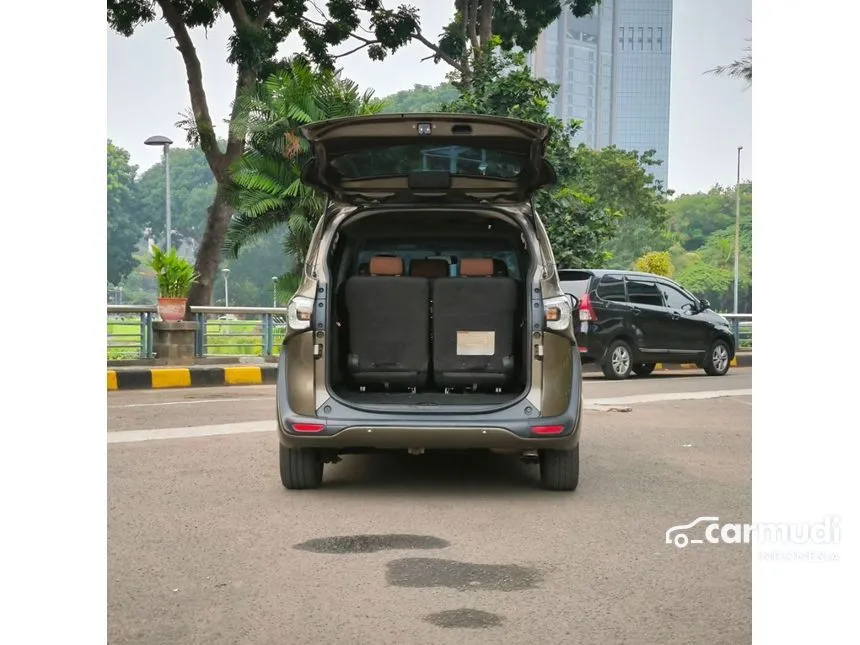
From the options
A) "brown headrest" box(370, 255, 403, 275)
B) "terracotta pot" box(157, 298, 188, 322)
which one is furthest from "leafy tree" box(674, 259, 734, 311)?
"brown headrest" box(370, 255, 403, 275)

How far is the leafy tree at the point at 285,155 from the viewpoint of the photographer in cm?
1791

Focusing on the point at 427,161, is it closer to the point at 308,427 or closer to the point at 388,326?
the point at 388,326

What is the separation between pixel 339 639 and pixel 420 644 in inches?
10.1

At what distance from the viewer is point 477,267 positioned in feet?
22.2

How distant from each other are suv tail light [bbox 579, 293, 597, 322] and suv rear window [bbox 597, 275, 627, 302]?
254 mm

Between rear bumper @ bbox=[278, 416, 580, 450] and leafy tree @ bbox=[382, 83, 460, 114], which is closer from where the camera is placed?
rear bumper @ bbox=[278, 416, 580, 450]

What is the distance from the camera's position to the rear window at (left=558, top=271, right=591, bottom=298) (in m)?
15.6

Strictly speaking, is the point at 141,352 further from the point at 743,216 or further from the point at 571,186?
the point at 743,216

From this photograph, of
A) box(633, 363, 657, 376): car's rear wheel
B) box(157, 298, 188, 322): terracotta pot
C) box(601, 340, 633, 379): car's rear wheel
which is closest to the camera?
box(157, 298, 188, 322): terracotta pot

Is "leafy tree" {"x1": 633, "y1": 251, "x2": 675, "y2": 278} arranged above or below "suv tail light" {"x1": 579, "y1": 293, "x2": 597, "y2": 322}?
above

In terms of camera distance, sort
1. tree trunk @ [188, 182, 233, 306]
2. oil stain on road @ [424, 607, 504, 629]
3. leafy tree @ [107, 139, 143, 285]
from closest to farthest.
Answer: oil stain on road @ [424, 607, 504, 629]
tree trunk @ [188, 182, 233, 306]
leafy tree @ [107, 139, 143, 285]

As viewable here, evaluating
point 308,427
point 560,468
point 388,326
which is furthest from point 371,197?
point 560,468

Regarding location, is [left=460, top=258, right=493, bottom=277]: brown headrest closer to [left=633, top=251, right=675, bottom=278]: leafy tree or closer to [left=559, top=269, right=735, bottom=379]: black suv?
[left=559, top=269, right=735, bottom=379]: black suv
